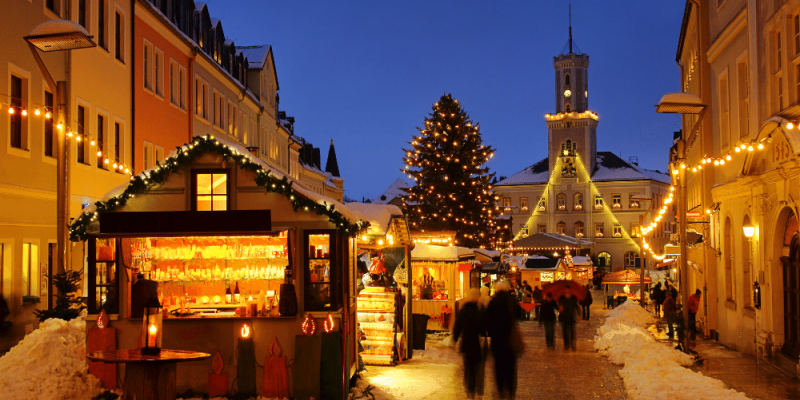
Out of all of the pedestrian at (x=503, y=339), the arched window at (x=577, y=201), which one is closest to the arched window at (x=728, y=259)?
the pedestrian at (x=503, y=339)

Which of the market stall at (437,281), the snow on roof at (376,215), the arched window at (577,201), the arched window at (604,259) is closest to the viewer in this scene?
the snow on roof at (376,215)

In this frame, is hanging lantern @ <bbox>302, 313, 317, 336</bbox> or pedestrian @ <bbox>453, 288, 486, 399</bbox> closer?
pedestrian @ <bbox>453, 288, 486, 399</bbox>

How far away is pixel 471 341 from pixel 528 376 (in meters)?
5.45

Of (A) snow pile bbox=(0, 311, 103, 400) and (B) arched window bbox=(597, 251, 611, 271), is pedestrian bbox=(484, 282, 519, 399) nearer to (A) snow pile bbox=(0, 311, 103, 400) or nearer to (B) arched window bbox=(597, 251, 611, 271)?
(A) snow pile bbox=(0, 311, 103, 400)

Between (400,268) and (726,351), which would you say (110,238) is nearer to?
(400,268)

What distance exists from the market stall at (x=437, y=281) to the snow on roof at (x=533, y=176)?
7286 centimetres

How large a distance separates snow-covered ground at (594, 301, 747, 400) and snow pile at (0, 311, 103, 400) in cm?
900

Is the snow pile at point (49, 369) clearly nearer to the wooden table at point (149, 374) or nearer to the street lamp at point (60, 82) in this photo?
the wooden table at point (149, 374)

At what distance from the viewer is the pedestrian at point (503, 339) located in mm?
10789

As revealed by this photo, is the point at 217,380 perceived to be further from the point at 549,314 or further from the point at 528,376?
the point at 549,314

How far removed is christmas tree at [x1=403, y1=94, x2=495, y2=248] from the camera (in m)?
42.9

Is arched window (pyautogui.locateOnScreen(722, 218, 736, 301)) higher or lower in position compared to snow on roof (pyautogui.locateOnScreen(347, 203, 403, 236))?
lower

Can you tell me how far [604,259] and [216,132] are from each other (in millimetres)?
68801

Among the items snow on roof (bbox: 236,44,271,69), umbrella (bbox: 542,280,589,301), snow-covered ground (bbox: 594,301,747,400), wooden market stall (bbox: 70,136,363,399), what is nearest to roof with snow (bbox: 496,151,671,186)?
snow on roof (bbox: 236,44,271,69)
